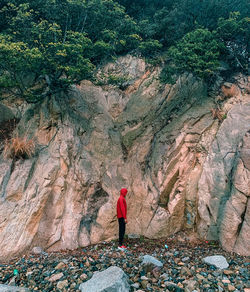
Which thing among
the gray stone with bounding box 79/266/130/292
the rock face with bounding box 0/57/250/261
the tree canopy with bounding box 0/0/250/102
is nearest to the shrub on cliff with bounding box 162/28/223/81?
the tree canopy with bounding box 0/0/250/102

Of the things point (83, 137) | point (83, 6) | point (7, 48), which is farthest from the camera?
point (83, 6)

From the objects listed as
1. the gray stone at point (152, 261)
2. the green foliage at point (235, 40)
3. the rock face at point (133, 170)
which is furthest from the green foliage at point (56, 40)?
the gray stone at point (152, 261)

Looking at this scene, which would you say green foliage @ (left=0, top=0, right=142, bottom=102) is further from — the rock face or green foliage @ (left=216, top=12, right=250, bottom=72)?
green foliage @ (left=216, top=12, right=250, bottom=72)

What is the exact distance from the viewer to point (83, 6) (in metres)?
10.8

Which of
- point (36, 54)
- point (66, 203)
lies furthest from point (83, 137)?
point (36, 54)

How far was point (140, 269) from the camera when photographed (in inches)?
231

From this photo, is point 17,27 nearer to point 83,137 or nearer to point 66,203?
point 83,137

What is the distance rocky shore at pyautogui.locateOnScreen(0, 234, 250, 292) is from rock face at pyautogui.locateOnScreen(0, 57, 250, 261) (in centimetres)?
62

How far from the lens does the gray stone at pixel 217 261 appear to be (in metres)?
6.00

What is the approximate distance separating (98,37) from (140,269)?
10291 millimetres

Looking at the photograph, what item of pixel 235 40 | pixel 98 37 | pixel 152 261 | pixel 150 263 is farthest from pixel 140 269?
pixel 98 37

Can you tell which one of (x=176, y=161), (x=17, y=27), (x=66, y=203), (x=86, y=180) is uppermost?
(x=17, y=27)

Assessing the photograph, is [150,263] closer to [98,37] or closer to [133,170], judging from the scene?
[133,170]

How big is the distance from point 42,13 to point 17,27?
2018 mm
